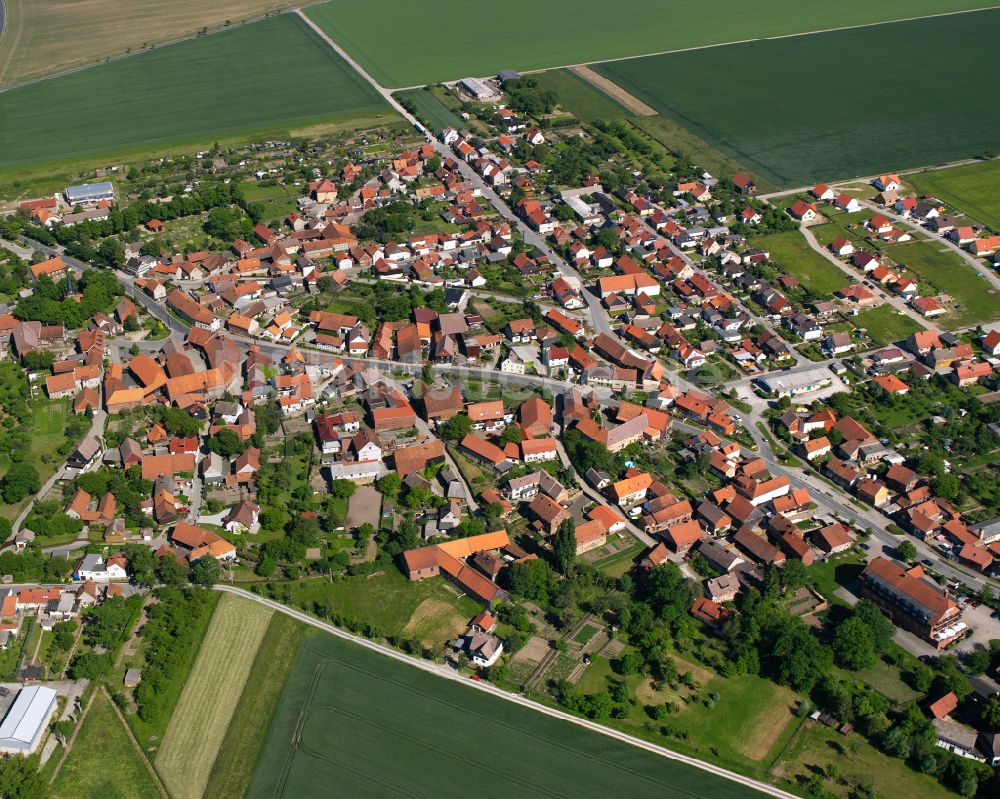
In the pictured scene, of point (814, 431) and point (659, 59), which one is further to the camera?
point (659, 59)

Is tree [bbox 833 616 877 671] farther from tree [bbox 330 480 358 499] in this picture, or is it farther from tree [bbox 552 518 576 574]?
tree [bbox 330 480 358 499]

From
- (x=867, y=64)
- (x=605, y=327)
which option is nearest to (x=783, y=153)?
A: (x=867, y=64)

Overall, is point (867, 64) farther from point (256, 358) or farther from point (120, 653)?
point (120, 653)

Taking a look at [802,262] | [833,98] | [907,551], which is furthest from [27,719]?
[833,98]

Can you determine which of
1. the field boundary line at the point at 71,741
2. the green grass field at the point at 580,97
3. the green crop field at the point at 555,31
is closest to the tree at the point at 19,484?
the field boundary line at the point at 71,741

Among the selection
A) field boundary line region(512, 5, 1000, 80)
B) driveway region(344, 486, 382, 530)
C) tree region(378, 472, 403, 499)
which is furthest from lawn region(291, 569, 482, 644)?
field boundary line region(512, 5, 1000, 80)

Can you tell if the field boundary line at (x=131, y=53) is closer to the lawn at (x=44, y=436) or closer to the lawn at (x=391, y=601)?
the lawn at (x=44, y=436)
